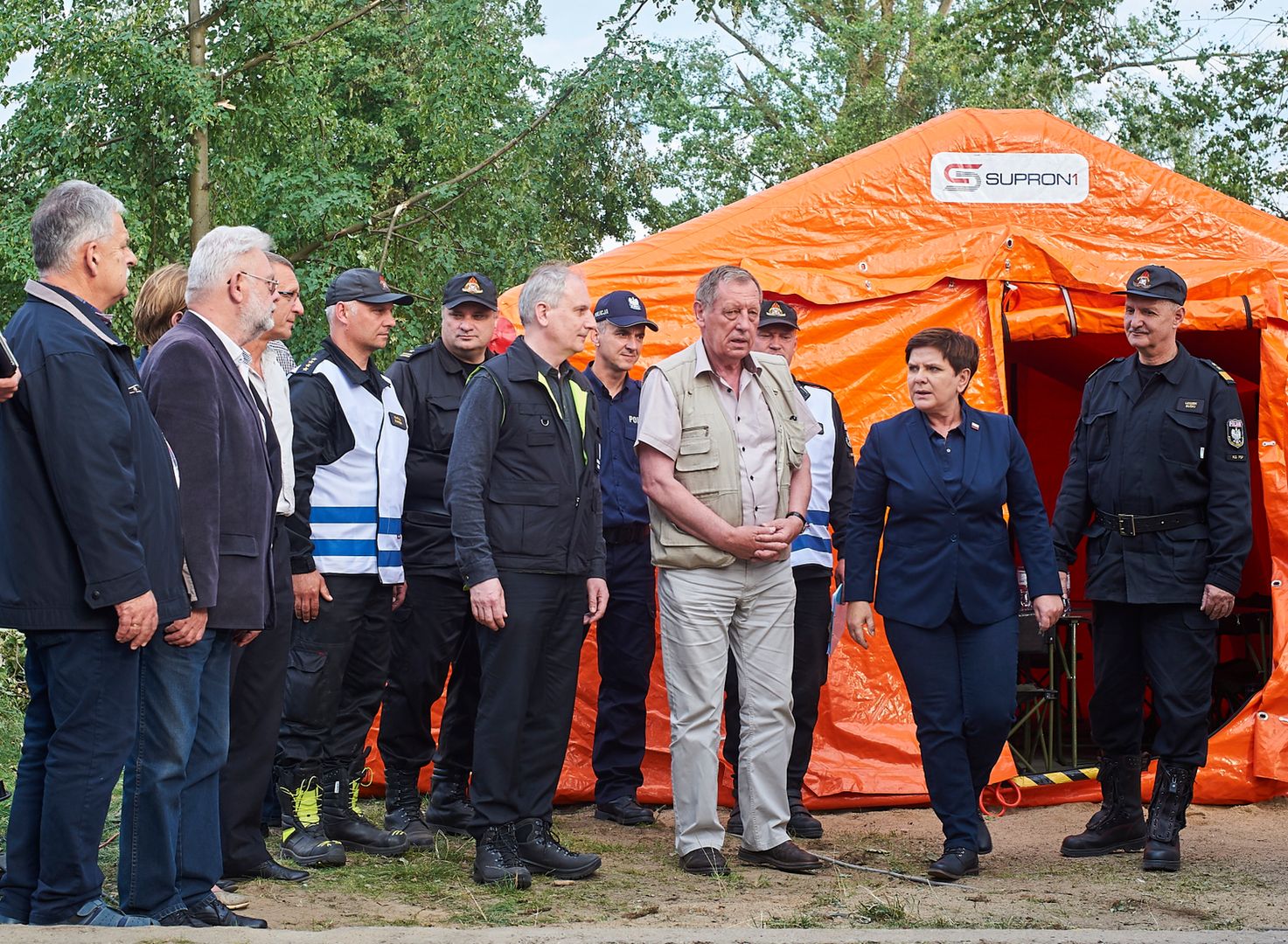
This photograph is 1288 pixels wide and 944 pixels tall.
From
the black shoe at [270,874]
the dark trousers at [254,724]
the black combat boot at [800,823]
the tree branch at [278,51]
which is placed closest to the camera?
the dark trousers at [254,724]

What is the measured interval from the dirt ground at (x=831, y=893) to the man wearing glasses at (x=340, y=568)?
0.27 meters

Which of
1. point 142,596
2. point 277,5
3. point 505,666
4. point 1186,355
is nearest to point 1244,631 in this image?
point 1186,355

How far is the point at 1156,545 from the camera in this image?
4879 millimetres

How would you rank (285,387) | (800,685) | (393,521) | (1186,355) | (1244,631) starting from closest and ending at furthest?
1. (285,387)
2. (393,521)
3. (1186,355)
4. (800,685)
5. (1244,631)

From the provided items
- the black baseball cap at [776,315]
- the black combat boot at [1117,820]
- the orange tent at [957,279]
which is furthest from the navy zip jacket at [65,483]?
the black combat boot at [1117,820]

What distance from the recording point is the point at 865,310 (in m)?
6.17

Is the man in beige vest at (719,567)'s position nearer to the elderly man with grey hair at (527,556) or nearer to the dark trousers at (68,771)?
the elderly man with grey hair at (527,556)

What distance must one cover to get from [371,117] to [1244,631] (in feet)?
39.6

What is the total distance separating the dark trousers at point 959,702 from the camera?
4.57 metres

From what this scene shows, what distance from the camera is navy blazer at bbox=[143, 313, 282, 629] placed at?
3439 millimetres

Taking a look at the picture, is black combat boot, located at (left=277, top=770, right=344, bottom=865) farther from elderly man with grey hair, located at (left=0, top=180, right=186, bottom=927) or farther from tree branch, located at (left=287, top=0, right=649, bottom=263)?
tree branch, located at (left=287, top=0, right=649, bottom=263)

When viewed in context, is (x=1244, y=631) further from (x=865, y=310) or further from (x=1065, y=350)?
(x=865, y=310)

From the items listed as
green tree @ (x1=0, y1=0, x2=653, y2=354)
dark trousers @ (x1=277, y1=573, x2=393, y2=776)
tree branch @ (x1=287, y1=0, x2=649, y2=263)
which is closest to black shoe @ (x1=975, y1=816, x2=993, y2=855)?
dark trousers @ (x1=277, y1=573, x2=393, y2=776)

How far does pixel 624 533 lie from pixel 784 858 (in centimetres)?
157
